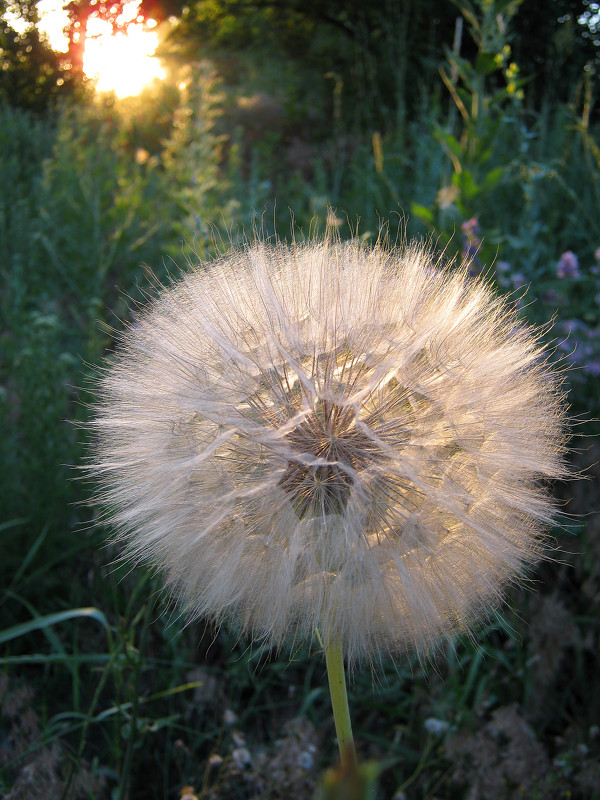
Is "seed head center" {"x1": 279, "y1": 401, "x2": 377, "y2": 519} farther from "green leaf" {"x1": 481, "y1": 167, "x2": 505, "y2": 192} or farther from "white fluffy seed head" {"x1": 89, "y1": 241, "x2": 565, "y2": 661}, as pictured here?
"green leaf" {"x1": 481, "y1": 167, "x2": 505, "y2": 192}

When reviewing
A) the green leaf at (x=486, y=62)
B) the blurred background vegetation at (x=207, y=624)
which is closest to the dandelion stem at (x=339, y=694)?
the blurred background vegetation at (x=207, y=624)

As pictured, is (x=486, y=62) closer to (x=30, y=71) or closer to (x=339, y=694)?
(x=339, y=694)

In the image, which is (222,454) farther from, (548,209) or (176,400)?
(548,209)

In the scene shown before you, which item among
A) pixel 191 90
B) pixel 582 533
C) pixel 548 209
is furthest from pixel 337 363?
pixel 548 209

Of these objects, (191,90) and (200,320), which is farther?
(191,90)

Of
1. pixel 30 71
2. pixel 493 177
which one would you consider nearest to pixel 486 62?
pixel 493 177

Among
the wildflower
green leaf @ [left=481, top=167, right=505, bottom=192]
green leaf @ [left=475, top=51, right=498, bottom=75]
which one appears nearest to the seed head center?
green leaf @ [left=481, top=167, right=505, bottom=192]

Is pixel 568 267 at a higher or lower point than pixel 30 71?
lower

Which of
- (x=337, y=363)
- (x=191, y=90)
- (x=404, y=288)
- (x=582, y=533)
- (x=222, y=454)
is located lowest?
(x=582, y=533)
